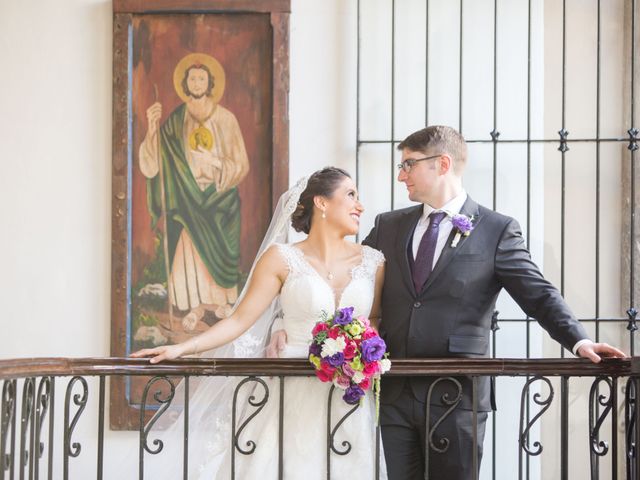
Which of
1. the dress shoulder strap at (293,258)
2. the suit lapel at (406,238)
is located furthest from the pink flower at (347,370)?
the dress shoulder strap at (293,258)

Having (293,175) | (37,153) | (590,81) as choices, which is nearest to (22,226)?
(37,153)

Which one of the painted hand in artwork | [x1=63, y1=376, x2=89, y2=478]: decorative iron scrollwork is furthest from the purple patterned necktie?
the painted hand in artwork

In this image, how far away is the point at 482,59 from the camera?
562 centimetres

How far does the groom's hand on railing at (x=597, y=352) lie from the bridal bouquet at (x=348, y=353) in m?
0.77

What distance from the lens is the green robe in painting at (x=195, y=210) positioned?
5.68 m

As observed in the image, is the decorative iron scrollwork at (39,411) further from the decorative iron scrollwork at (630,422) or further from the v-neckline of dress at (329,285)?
the decorative iron scrollwork at (630,422)

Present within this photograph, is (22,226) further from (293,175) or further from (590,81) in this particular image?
(590,81)

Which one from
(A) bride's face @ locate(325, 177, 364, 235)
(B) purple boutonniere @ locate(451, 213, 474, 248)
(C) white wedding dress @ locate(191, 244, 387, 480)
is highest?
(A) bride's face @ locate(325, 177, 364, 235)

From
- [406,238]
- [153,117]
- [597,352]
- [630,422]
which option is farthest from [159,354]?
[153,117]

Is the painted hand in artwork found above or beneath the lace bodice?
above

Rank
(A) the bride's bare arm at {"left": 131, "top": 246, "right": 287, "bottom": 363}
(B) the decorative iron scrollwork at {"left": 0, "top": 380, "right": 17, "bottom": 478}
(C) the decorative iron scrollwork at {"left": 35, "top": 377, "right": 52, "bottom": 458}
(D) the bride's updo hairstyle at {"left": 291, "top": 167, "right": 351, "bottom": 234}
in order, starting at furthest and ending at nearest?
(D) the bride's updo hairstyle at {"left": 291, "top": 167, "right": 351, "bottom": 234}
(A) the bride's bare arm at {"left": 131, "top": 246, "right": 287, "bottom": 363}
(C) the decorative iron scrollwork at {"left": 35, "top": 377, "right": 52, "bottom": 458}
(B) the decorative iron scrollwork at {"left": 0, "top": 380, "right": 17, "bottom": 478}

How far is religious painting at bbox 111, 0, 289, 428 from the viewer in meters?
5.67

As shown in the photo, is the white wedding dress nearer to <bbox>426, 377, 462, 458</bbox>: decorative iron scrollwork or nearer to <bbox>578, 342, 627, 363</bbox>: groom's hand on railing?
<bbox>426, 377, 462, 458</bbox>: decorative iron scrollwork

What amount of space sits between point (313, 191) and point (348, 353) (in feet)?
3.86
